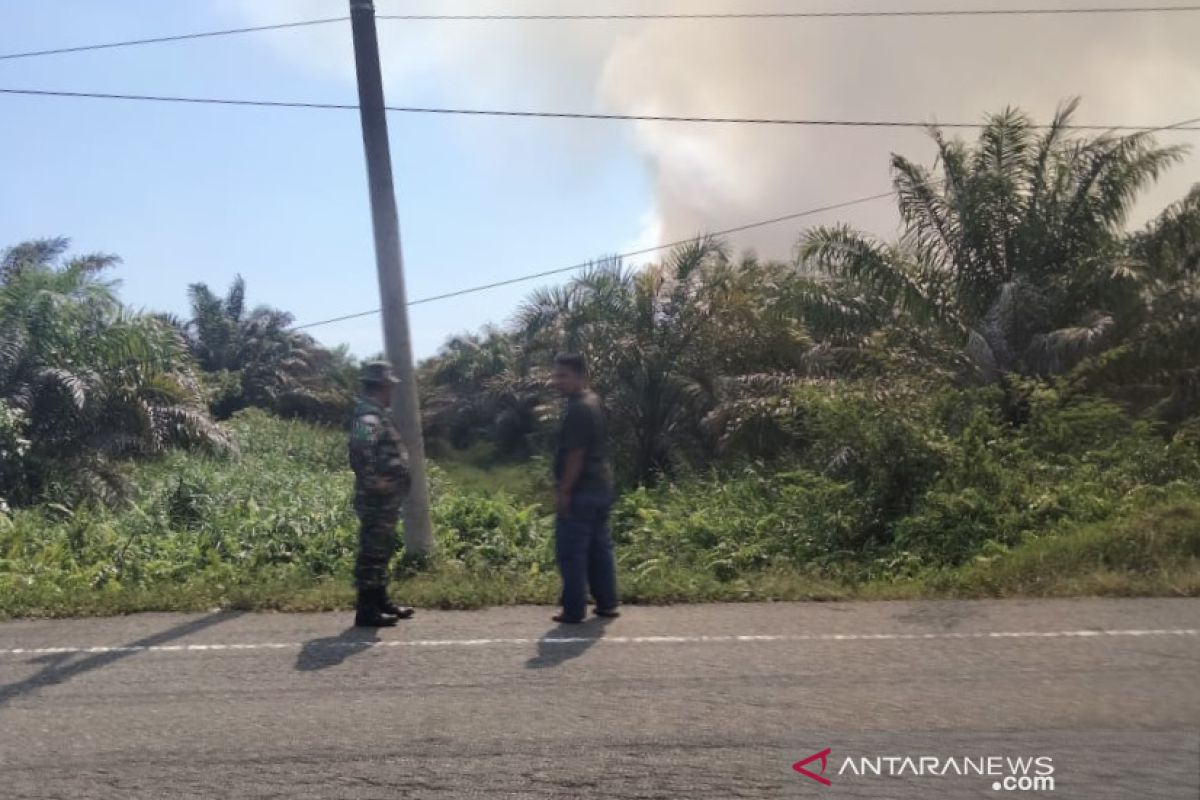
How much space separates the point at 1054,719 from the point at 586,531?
110 inches

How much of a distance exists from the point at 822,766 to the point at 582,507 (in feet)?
8.44

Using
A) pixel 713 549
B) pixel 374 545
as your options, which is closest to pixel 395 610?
pixel 374 545

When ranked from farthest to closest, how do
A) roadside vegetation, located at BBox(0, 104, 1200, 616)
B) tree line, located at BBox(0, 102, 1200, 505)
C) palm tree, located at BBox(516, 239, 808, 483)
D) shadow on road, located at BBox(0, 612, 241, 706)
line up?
palm tree, located at BBox(516, 239, 808, 483), tree line, located at BBox(0, 102, 1200, 505), roadside vegetation, located at BBox(0, 104, 1200, 616), shadow on road, located at BBox(0, 612, 241, 706)

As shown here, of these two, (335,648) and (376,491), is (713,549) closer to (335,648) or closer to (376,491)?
(376,491)

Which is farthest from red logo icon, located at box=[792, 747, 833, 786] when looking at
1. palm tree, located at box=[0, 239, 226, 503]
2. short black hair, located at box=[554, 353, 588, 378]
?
palm tree, located at box=[0, 239, 226, 503]

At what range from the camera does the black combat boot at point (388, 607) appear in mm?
6699

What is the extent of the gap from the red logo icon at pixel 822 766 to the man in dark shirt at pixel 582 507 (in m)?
2.34

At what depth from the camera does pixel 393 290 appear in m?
8.66

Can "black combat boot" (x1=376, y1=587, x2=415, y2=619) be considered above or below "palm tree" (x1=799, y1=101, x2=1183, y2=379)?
below

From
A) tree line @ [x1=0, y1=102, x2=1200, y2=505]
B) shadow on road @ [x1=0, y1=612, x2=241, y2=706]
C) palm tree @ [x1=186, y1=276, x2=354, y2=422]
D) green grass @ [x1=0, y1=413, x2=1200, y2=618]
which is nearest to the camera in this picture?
shadow on road @ [x1=0, y1=612, x2=241, y2=706]

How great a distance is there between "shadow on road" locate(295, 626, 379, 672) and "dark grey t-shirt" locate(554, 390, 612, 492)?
1.41 m

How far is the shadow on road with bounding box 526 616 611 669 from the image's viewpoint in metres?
5.77

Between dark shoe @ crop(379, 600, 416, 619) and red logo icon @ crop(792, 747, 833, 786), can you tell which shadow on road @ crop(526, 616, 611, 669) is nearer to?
dark shoe @ crop(379, 600, 416, 619)

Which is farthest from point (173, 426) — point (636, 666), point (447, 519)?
point (636, 666)
